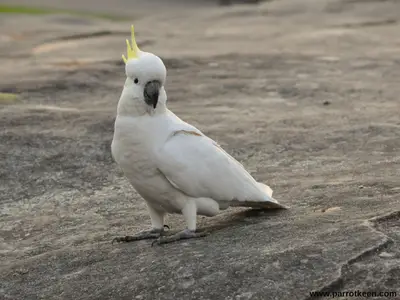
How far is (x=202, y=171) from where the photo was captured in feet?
12.5

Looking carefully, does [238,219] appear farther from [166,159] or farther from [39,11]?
[39,11]

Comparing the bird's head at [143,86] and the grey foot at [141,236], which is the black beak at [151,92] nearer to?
the bird's head at [143,86]

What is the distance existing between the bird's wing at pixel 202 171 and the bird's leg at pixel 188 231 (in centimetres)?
7

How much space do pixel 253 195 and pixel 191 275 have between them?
32.6 inches

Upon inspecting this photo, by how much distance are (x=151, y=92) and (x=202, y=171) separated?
1.78ft

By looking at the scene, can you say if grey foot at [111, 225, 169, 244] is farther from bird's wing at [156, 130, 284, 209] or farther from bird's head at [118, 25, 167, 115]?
bird's head at [118, 25, 167, 115]

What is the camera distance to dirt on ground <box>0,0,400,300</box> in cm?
330

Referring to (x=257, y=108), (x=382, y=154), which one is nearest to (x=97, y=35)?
(x=257, y=108)

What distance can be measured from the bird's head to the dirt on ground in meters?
0.78

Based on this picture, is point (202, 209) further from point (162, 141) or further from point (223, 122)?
point (223, 122)

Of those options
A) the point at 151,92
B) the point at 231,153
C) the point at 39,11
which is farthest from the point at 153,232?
the point at 39,11

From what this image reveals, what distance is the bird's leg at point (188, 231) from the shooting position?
149 inches

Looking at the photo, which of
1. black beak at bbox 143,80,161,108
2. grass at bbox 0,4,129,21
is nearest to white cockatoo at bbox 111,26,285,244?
black beak at bbox 143,80,161,108

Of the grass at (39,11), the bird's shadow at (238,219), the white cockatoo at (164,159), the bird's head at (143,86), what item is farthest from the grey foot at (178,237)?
the grass at (39,11)
